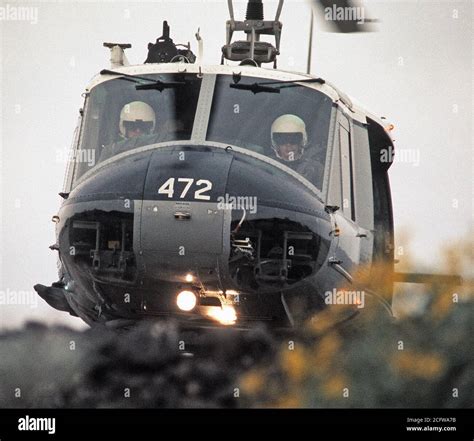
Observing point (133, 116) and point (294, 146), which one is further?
point (133, 116)

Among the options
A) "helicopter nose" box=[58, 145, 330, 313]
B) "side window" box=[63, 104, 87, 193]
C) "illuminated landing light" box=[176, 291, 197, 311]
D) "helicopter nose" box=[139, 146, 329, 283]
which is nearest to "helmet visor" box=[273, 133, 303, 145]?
"helicopter nose" box=[58, 145, 330, 313]

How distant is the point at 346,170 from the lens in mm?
13547

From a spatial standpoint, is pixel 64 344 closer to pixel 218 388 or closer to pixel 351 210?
pixel 218 388

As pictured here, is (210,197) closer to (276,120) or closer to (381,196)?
(276,120)

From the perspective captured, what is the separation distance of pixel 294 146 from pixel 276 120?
0.25 metres

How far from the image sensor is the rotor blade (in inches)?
530

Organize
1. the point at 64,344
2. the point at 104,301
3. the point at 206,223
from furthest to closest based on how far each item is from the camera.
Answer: the point at 64,344, the point at 104,301, the point at 206,223

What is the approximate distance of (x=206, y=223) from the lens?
39.5 feet

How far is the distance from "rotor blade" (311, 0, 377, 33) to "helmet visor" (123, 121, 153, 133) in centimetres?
172

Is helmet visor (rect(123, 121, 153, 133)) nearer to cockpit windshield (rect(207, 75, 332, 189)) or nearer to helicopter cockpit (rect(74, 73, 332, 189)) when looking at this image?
helicopter cockpit (rect(74, 73, 332, 189))

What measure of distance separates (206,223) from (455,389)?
7.29 ft
